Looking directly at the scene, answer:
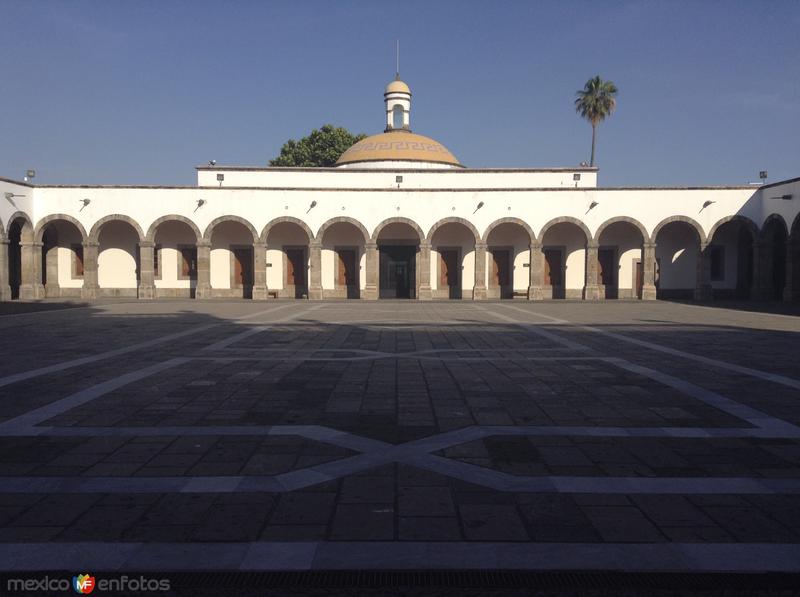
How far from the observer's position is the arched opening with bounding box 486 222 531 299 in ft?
105

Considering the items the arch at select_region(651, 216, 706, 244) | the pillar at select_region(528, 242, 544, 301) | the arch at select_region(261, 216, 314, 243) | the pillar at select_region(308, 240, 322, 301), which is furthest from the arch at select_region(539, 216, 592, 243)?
the arch at select_region(261, 216, 314, 243)

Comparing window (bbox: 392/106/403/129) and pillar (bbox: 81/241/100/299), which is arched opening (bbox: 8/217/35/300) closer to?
pillar (bbox: 81/241/100/299)

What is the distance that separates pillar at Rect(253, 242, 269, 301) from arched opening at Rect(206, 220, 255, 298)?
1576 millimetres

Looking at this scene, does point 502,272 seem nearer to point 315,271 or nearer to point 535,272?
point 535,272

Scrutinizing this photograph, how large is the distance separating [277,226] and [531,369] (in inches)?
972

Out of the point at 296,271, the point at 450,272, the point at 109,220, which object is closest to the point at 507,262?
the point at 450,272

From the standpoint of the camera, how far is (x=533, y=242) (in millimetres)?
30141

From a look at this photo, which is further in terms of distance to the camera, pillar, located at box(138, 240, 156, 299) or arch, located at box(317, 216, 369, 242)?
arch, located at box(317, 216, 369, 242)

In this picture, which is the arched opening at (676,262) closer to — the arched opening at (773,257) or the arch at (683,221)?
the arch at (683,221)

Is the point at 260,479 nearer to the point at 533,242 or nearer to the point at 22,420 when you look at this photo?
the point at 22,420

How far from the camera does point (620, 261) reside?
32.2 m

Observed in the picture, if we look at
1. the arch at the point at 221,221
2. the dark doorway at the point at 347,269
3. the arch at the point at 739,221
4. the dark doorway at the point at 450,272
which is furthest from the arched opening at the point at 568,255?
the arch at the point at 221,221

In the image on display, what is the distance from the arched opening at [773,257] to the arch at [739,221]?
426 mm

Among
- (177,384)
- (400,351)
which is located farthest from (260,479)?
(400,351)
